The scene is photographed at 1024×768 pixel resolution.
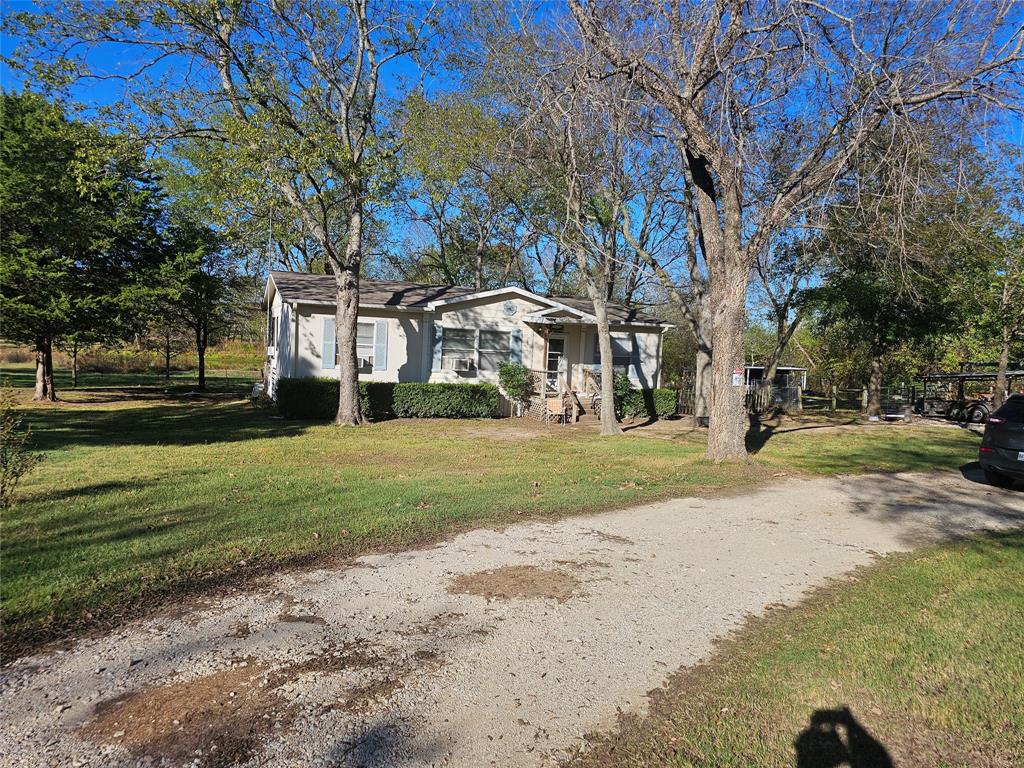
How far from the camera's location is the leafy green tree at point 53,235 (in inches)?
628

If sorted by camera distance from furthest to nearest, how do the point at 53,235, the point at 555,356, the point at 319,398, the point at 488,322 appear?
the point at 555,356, the point at 488,322, the point at 53,235, the point at 319,398

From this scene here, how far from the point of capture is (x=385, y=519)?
6.15 m

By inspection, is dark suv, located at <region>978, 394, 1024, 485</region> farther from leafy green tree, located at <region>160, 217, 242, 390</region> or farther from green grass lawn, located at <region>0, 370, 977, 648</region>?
leafy green tree, located at <region>160, 217, 242, 390</region>

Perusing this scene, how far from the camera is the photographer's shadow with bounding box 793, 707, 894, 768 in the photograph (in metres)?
2.58

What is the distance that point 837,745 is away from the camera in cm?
270

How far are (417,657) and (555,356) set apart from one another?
1763 centimetres

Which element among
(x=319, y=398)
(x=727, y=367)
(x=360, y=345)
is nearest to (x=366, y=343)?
(x=360, y=345)

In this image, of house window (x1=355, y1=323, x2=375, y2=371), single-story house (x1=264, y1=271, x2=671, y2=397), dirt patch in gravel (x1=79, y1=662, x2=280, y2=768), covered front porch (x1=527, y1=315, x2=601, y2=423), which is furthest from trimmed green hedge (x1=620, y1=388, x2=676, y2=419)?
dirt patch in gravel (x1=79, y1=662, x2=280, y2=768)

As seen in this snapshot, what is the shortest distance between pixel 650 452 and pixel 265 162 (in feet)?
32.9

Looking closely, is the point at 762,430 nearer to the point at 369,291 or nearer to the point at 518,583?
the point at 369,291

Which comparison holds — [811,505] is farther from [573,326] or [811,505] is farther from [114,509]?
[573,326]

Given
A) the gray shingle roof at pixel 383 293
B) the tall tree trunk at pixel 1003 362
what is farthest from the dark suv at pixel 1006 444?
the tall tree trunk at pixel 1003 362

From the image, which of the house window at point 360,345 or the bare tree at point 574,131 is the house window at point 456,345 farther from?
the bare tree at point 574,131

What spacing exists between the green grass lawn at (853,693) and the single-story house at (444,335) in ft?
49.1
